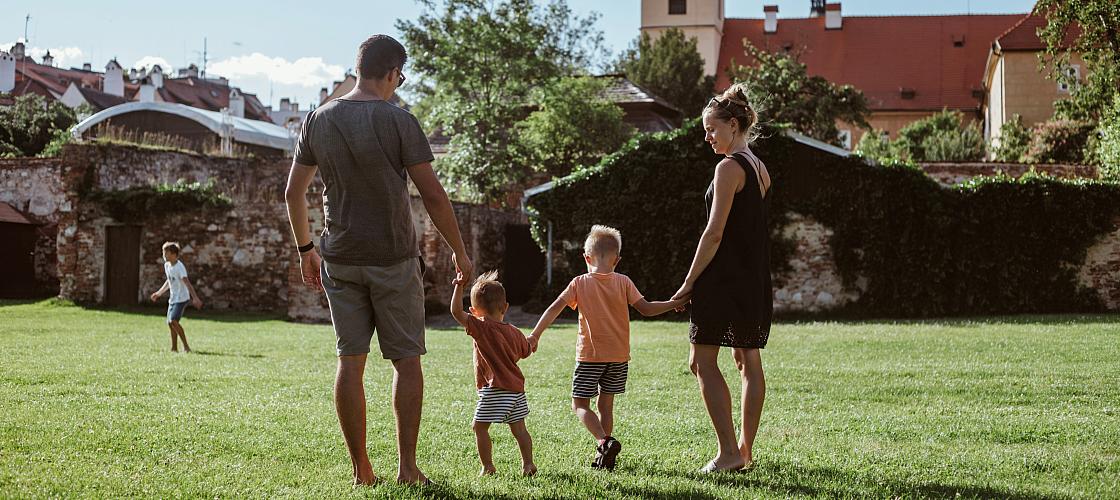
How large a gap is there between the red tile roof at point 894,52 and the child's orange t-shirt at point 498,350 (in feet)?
179

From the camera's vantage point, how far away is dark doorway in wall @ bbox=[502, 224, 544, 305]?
1079 inches

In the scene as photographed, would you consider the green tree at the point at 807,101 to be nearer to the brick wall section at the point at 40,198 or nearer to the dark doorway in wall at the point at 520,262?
the dark doorway in wall at the point at 520,262

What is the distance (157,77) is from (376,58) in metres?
74.4

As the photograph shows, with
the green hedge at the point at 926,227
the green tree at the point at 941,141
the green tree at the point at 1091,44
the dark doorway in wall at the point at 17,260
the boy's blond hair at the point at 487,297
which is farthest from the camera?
the green tree at the point at 941,141

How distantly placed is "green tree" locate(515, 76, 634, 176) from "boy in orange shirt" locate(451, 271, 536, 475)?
28375 millimetres

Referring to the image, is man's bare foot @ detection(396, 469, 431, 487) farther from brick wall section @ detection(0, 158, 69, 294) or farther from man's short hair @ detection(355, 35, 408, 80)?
brick wall section @ detection(0, 158, 69, 294)

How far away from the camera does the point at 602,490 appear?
447 centimetres

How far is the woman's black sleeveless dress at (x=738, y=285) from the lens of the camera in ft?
16.3

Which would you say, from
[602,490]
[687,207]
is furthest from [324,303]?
[602,490]

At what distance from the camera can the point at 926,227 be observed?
2098 cm

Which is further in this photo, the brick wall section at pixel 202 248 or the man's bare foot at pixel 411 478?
the brick wall section at pixel 202 248

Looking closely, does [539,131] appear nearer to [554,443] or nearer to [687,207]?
[687,207]

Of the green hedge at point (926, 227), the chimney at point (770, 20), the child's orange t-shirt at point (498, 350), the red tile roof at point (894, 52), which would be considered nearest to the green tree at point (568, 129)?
the green hedge at point (926, 227)

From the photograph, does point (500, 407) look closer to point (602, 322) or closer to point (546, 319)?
point (546, 319)
